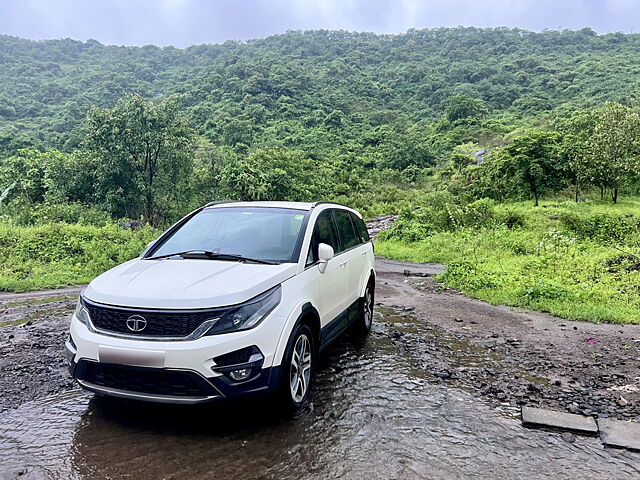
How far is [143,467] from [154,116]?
20.7 m

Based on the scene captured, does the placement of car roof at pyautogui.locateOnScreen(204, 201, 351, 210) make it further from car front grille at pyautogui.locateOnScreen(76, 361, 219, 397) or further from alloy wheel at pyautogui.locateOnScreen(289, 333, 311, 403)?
car front grille at pyautogui.locateOnScreen(76, 361, 219, 397)

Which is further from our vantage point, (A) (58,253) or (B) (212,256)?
(A) (58,253)

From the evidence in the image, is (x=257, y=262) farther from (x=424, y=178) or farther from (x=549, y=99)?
(x=549, y=99)

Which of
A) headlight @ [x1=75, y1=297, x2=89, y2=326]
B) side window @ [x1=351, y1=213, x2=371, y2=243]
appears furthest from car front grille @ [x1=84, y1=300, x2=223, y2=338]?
Answer: side window @ [x1=351, y1=213, x2=371, y2=243]

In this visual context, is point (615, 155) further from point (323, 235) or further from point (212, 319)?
point (212, 319)

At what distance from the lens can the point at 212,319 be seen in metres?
3.39

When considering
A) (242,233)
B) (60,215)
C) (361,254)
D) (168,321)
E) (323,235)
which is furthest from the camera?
(60,215)

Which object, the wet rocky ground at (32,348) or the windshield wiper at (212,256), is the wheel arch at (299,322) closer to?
the windshield wiper at (212,256)

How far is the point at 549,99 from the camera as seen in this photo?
61938 millimetres

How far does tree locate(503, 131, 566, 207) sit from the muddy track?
50.2 ft

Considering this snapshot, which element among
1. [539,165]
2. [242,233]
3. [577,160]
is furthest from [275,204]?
[539,165]

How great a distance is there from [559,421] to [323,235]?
2724mm

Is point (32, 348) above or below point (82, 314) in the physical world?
below

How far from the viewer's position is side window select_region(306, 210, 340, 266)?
4575 mm
